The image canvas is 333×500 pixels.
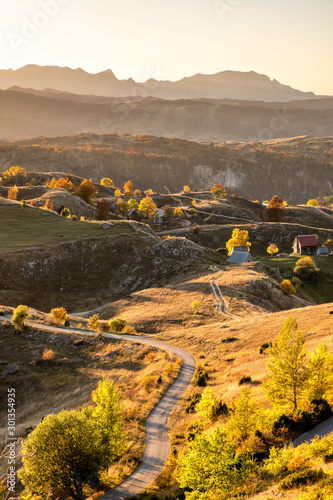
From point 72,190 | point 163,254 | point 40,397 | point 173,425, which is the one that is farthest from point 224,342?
point 72,190

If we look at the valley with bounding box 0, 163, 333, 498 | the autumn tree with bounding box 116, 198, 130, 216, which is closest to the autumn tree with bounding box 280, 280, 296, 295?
the valley with bounding box 0, 163, 333, 498

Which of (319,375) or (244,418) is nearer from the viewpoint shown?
(244,418)

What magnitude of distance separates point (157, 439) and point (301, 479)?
52.7ft

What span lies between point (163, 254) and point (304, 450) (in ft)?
272

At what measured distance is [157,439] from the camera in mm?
31109

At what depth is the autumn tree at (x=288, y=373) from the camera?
947 inches

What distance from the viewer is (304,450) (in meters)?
21.1

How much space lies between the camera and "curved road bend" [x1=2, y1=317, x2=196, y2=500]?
25.7 m

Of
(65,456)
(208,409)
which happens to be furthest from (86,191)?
(65,456)

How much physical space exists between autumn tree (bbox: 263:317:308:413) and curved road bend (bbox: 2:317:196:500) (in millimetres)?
10651

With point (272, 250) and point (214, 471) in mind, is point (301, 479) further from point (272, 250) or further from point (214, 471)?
point (272, 250)

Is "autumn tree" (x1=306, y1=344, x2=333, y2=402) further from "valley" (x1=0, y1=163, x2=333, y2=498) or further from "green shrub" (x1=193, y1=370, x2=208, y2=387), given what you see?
"green shrub" (x1=193, y1=370, x2=208, y2=387)

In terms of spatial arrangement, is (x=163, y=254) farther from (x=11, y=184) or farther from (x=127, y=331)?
(x=11, y=184)

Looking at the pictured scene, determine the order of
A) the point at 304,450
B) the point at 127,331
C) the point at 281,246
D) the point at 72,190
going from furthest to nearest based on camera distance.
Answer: the point at 72,190
the point at 281,246
the point at 127,331
the point at 304,450
